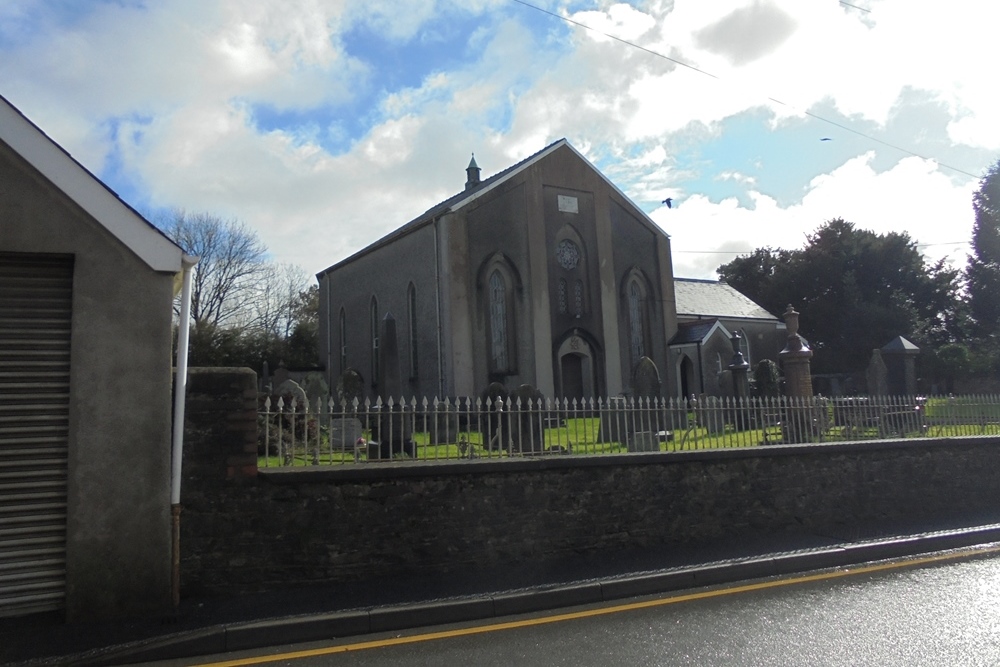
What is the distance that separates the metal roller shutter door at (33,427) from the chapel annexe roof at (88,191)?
57cm

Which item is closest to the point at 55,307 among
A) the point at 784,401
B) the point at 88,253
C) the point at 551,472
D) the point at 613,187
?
the point at 88,253

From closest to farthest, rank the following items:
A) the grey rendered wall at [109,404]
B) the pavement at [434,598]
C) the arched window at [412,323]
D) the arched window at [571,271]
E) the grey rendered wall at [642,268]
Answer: the pavement at [434,598] → the grey rendered wall at [109,404] → the arched window at [412,323] → the arched window at [571,271] → the grey rendered wall at [642,268]

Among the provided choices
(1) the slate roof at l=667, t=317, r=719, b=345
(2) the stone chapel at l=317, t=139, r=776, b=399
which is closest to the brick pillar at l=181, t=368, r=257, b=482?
(2) the stone chapel at l=317, t=139, r=776, b=399

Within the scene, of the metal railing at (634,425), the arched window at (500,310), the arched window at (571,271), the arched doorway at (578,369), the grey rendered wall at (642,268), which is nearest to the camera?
the metal railing at (634,425)

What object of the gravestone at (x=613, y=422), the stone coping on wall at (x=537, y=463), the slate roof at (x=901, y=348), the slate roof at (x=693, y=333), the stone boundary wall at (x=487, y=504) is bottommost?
A: the stone boundary wall at (x=487, y=504)

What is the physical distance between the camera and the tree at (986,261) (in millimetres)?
53125

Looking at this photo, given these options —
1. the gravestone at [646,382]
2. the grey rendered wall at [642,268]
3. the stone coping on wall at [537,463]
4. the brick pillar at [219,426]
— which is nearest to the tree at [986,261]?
the grey rendered wall at [642,268]

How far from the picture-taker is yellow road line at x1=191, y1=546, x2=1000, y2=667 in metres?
5.89

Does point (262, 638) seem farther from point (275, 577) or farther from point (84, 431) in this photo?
point (84, 431)

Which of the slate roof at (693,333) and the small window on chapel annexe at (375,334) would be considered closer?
the slate roof at (693,333)

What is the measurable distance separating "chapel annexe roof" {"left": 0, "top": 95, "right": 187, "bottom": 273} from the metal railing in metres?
2.40

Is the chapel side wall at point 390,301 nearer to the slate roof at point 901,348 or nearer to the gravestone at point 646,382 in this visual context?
the gravestone at point 646,382

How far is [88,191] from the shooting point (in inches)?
272

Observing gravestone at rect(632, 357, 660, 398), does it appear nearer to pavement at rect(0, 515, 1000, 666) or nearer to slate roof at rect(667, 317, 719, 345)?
pavement at rect(0, 515, 1000, 666)
